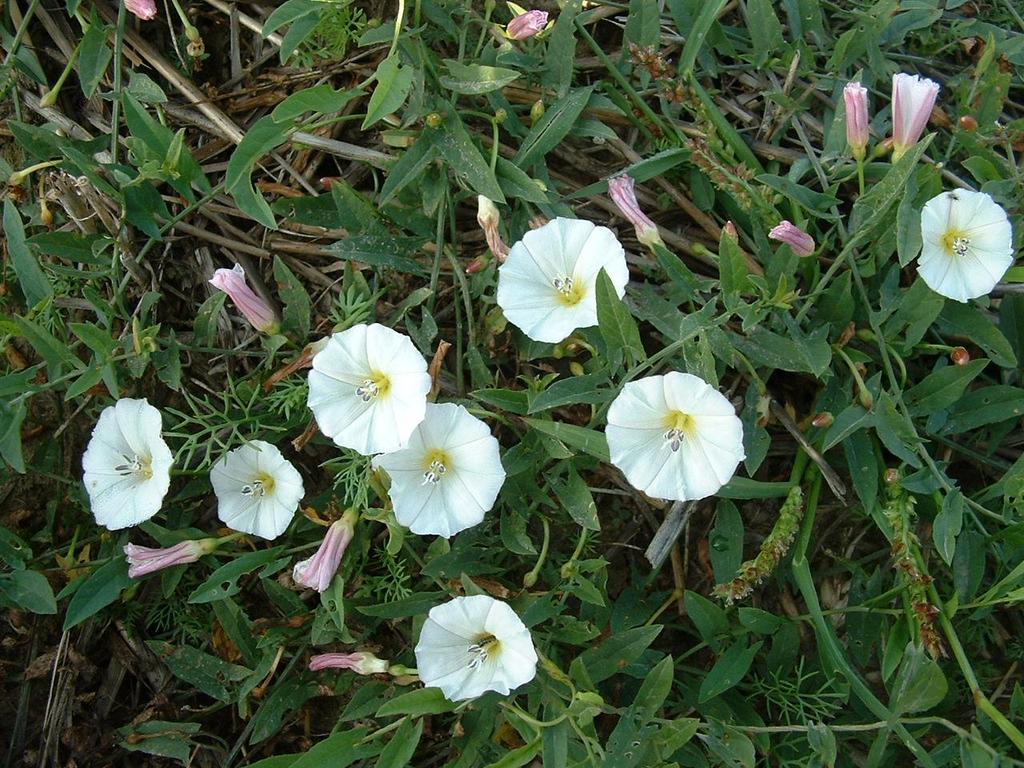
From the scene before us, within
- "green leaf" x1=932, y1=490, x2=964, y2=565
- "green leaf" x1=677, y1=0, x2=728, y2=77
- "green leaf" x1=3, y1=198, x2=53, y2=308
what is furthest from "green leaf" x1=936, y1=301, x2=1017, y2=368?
"green leaf" x1=3, y1=198, x2=53, y2=308

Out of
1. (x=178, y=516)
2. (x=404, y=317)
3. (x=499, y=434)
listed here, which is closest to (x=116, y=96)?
(x=404, y=317)

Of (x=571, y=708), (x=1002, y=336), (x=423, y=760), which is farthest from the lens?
(x=423, y=760)

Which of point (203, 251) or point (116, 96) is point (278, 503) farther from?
point (116, 96)

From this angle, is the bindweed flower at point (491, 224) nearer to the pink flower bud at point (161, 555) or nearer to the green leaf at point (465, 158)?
the green leaf at point (465, 158)

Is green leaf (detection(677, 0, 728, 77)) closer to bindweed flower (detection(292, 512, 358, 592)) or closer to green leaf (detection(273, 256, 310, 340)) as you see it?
green leaf (detection(273, 256, 310, 340))

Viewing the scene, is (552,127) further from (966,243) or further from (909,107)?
(966,243)

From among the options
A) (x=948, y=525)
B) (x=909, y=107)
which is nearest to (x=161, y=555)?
(x=948, y=525)

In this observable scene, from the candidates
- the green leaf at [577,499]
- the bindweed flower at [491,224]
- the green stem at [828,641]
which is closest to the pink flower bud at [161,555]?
the green leaf at [577,499]
